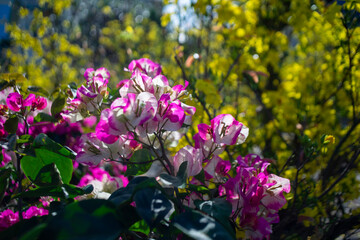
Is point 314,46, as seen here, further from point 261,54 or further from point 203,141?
point 203,141

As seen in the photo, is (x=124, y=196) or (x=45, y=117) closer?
(x=124, y=196)

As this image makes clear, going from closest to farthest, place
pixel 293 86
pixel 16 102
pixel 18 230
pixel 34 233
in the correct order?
pixel 34 233 < pixel 18 230 < pixel 16 102 < pixel 293 86

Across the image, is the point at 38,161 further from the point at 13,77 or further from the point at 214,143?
the point at 214,143

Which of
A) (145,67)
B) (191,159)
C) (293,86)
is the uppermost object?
(293,86)

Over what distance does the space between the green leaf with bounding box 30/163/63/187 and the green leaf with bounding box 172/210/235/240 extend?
291mm

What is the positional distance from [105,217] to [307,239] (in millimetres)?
639

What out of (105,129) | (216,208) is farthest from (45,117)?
(216,208)

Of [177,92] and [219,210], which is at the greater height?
[177,92]

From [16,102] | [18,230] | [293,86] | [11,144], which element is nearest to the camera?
[18,230]

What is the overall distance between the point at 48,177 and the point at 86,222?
0.90ft

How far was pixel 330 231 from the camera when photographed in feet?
2.87

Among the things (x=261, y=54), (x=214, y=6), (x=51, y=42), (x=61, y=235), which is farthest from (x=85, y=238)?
(x=51, y=42)

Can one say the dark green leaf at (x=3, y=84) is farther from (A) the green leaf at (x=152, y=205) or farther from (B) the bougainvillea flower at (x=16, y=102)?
(A) the green leaf at (x=152, y=205)

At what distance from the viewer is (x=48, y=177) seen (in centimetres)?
57
